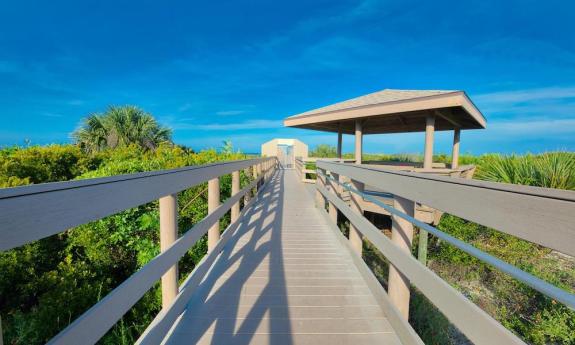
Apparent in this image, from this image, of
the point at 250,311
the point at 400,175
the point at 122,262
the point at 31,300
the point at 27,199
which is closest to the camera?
the point at 27,199

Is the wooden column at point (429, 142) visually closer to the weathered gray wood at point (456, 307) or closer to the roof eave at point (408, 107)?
the roof eave at point (408, 107)

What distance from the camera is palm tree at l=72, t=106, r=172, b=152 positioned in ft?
36.7

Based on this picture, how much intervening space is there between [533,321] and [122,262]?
5752 millimetres

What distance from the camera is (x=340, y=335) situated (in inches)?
75.4

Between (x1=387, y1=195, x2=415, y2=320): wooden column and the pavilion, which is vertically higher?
the pavilion

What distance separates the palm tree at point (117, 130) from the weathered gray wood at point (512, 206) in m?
11.5

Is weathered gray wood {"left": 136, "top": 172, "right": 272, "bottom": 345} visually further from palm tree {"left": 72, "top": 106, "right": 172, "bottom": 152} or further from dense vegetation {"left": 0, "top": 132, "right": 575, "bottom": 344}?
palm tree {"left": 72, "top": 106, "right": 172, "bottom": 152}

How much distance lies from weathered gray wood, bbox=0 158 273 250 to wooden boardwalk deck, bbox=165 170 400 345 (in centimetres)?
111

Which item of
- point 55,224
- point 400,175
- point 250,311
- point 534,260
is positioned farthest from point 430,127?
point 55,224

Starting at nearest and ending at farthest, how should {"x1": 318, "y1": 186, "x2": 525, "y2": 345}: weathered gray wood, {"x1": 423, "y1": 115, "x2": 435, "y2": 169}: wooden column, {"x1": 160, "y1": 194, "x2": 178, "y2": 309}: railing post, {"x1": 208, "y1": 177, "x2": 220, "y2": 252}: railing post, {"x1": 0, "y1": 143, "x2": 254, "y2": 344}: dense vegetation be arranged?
{"x1": 318, "y1": 186, "x2": 525, "y2": 345}: weathered gray wood
{"x1": 160, "y1": 194, "x2": 178, "y2": 309}: railing post
{"x1": 208, "y1": 177, "x2": 220, "y2": 252}: railing post
{"x1": 0, "y1": 143, "x2": 254, "y2": 344}: dense vegetation
{"x1": 423, "y1": 115, "x2": 435, "y2": 169}: wooden column

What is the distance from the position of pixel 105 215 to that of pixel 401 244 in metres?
1.70

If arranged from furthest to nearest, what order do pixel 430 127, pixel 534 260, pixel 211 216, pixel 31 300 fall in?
pixel 430 127, pixel 534 260, pixel 31 300, pixel 211 216

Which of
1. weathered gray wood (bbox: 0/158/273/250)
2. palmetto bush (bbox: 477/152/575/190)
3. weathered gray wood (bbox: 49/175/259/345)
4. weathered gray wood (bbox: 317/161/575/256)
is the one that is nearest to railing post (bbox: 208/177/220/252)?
weathered gray wood (bbox: 49/175/259/345)

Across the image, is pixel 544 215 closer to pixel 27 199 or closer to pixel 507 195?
pixel 507 195
